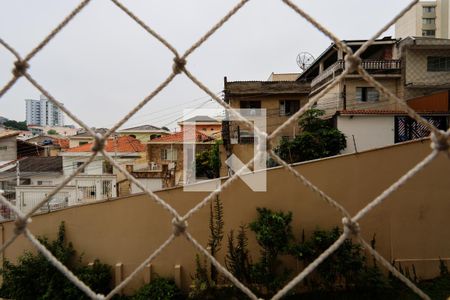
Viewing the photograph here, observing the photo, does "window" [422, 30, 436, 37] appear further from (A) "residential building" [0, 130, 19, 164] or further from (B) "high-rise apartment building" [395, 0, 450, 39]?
(A) "residential building" [0, 130, 19, 164]

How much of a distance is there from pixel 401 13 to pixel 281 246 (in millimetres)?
3137

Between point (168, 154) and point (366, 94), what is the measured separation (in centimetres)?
698

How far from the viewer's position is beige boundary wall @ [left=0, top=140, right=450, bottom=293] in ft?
12.0

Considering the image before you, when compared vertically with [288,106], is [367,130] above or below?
below

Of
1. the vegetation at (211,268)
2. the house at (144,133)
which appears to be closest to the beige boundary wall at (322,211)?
the vegetation at (211,268)

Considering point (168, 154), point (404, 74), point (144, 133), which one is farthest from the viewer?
point (144, 133)

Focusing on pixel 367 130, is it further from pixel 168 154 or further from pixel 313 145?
pixel 168 154

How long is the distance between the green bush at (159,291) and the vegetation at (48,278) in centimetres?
54

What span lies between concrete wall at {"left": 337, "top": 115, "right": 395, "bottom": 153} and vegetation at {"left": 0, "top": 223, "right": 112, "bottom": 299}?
17.7 ft

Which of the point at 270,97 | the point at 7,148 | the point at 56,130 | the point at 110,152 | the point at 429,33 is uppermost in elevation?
the point at 429,33

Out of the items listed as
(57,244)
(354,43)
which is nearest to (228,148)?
(57,244)

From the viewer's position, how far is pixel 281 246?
3.51 metres

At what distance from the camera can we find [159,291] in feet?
12.5

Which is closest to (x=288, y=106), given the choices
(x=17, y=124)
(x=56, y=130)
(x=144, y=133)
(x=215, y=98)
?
(x=215, y=98)
